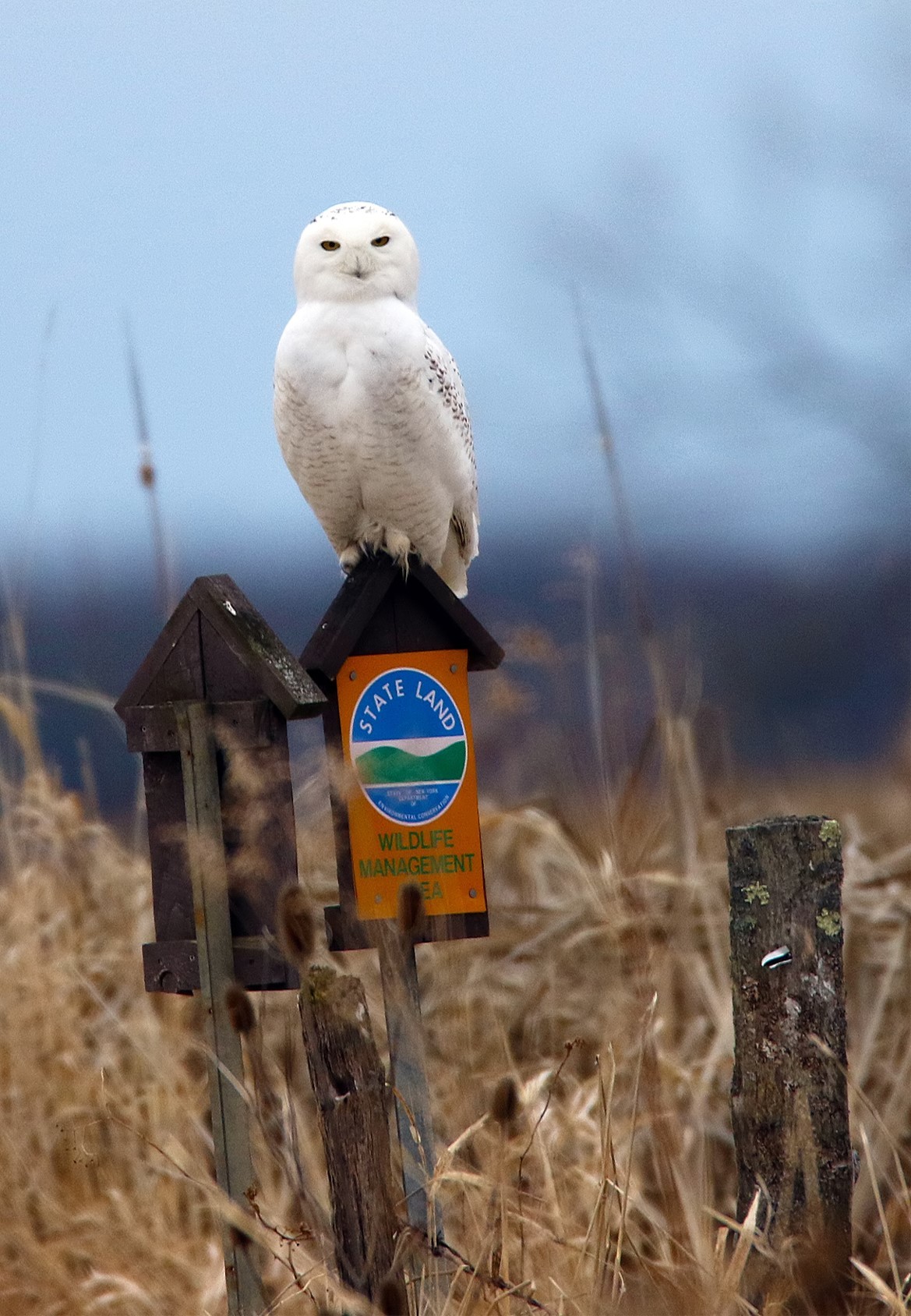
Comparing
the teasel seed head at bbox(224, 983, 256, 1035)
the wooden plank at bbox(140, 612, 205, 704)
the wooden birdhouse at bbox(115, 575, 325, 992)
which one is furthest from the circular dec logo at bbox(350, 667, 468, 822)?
the teasel seed head at bbox(224, 983, 256, 1035)

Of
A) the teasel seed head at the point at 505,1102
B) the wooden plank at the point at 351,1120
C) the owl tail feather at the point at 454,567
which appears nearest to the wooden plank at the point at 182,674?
the wooden plank at the point at 351,1120

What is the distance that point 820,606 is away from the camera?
17.1 ft

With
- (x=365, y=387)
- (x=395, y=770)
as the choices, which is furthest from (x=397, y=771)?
(x=365, y=387)

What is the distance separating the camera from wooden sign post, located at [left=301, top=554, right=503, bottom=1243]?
194 cm

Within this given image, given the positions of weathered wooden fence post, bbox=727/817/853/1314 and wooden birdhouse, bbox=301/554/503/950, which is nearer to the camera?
weathered wooden fence post, bbox=727/817/853/1314

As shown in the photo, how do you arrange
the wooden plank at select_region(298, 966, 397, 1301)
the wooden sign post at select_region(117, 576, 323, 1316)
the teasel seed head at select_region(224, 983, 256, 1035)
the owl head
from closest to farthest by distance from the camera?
1. the teasel seed head at select_region(224, 983, 256, 1035)
2. the wooden plank at select_region(298, 966, 397, 1301)
3. the wooden sign post at select_region(117, 576, 323, 1316)
4. the owl head

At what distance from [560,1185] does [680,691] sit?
1.05m

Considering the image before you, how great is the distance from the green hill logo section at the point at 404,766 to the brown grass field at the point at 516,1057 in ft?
0.57

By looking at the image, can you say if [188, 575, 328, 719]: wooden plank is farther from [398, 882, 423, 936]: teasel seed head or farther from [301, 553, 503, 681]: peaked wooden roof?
[398, 882, 423, 936]: teasel seed head

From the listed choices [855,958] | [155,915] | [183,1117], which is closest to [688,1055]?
[855,958]

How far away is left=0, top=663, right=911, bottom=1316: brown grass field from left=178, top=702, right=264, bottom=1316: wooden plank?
0.10 meters

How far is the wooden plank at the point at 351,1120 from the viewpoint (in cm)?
148

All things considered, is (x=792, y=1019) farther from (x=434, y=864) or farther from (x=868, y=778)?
(x=868, y=778)

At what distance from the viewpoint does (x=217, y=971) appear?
1774 millimetres
